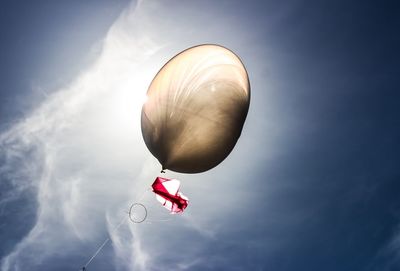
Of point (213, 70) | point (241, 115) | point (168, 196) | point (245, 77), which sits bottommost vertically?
point (168, 196)

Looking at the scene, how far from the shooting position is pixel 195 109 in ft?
17.1

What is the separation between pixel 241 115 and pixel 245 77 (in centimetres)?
103

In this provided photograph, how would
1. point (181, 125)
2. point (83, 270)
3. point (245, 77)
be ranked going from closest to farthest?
point (83, 270) < point (181, 125) < point (245, 77)

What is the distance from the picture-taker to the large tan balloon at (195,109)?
17.2 feet

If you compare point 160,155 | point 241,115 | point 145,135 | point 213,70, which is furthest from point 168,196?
point 213,70

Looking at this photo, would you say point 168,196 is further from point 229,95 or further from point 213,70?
point 213,70

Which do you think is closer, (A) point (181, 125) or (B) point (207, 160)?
(A) point (181, 125)

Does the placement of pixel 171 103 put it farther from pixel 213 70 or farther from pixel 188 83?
pixel 213 70

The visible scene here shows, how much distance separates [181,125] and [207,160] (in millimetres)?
1156

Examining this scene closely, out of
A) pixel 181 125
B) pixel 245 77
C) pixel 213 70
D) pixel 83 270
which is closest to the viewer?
pixel 83 270

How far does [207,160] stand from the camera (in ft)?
18.9

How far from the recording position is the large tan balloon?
523 centimetres

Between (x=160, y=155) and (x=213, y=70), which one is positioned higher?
(x=213, y=70)

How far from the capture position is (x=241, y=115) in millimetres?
5836
